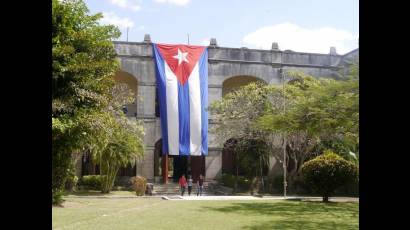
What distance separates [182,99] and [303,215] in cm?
1554

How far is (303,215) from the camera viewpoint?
15.6m

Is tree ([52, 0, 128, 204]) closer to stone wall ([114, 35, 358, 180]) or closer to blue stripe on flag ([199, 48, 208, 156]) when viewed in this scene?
blue stripe on flag ([199, 48, 208, 156])

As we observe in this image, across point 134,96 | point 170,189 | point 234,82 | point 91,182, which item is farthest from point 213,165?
point 91,182

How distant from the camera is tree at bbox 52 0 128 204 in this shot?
13312 mm

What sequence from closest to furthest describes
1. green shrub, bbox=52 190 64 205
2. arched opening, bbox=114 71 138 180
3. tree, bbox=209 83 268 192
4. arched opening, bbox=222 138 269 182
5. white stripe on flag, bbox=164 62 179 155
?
green shrub, bbox=52 190 64 205, tree, bbox=209 83 268 192, white stripe on flag, bbox=164 62 179 155, arched opening, bbox=222 138 269 182, arched opening, bbox=114 71 138 180

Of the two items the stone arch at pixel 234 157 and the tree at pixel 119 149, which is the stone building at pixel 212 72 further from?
the tree at pixel 119 149

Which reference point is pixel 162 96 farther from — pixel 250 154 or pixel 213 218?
pixel 213 218

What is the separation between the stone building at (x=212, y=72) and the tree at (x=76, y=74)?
14885mm

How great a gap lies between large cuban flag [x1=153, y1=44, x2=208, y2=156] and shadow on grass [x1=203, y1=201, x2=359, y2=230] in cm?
1149

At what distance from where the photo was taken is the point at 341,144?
30297 millimetres

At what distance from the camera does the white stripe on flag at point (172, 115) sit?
29.5m

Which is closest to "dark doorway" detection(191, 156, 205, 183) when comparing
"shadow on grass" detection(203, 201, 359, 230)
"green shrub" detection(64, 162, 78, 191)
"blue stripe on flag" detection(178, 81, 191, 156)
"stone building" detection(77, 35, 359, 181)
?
"stone building" detection(77, 35, 359, 181)
